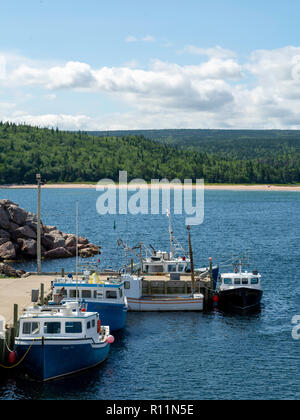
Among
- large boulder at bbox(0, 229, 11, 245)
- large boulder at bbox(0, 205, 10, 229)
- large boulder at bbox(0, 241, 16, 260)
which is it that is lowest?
large boulder at bbox(0, 241, 16, 260)

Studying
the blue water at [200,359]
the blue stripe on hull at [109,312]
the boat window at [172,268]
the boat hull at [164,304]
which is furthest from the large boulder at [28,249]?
the blue stripe on hull at [109,312]

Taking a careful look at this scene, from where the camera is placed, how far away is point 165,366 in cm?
4025

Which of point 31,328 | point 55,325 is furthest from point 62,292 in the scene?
point 55,325

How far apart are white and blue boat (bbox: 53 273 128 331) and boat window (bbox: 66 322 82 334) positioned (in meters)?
8.62

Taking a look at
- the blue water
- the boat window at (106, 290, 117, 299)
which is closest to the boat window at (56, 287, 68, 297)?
the boat window at (106, 290, 117, 299)

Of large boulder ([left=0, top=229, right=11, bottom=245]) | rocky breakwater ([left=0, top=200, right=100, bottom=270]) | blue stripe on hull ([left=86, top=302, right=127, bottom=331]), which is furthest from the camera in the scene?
large boulder ([left=0, top=229, right=11, bottom=245])

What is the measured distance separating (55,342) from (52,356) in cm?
84

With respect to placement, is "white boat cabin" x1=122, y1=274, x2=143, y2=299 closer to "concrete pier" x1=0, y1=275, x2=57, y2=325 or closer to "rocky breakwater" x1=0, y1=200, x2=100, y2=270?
"concrete pier" x1=0, y1=275, x2=57, y2=325

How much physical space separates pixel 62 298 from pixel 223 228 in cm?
8518

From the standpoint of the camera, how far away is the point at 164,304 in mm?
53188

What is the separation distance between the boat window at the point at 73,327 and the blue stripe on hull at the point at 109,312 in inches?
350

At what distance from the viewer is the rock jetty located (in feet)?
271
